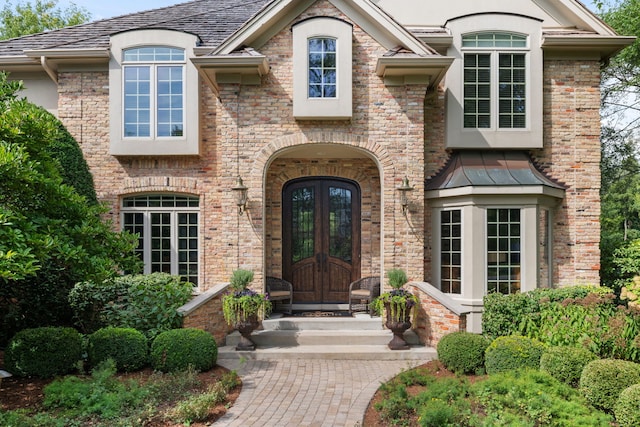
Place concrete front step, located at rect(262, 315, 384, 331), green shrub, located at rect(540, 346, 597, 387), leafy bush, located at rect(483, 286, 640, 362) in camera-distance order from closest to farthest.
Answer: green shrub, located at rect(540, 346, 597, 387) → leafy bush, located at rect(483, 286, 640, 362) → concrete front step, located at rect(262, 315, 384, 331)

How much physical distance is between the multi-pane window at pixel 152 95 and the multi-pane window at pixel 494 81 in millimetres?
6533

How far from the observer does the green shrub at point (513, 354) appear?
609 cm

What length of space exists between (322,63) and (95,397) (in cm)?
716

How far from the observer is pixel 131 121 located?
32.7 ft

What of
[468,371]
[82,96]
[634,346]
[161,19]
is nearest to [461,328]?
[468,371]

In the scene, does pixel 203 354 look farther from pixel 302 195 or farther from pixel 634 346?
pixel 634 346

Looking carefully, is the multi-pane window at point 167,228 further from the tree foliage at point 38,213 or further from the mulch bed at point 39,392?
the tree foliage at point 38,213

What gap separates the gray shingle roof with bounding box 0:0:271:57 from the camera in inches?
409

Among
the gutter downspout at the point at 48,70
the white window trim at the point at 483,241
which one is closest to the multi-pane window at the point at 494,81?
the white window trim at the point at 483,241

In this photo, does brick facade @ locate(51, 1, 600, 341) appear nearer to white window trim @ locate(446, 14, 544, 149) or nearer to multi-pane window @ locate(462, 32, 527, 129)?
white window trim @ locate(446, 14, 544, 149)

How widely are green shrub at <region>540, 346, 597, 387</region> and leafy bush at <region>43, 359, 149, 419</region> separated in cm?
517

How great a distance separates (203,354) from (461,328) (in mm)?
4255

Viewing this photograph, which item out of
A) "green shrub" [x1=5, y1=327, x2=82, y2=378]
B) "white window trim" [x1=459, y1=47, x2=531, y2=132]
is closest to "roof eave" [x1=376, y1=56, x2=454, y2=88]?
"white window trim" [x1=459, y1=47, x2=531, y2=132]

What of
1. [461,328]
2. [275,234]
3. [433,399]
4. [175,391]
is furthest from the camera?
[275,234]
